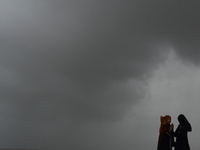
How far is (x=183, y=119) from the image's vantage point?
1031cm

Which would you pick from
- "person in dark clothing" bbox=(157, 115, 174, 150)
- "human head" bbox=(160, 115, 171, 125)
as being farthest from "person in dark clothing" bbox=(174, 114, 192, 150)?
"human head" bbox=(160, 115, 171, 125)

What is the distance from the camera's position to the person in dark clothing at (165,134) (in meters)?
10.6

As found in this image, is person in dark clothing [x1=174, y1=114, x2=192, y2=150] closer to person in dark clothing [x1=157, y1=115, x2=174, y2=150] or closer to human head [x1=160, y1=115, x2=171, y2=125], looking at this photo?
person in dark clothing [x1=157, y1=115, x2=174, y2=150]

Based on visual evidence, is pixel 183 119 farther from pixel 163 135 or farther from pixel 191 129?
pixel 163 135

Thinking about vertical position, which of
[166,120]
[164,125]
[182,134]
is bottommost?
[182,134]

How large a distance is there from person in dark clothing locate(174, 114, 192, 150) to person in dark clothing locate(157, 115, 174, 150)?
310 mm

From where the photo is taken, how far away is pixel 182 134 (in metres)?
10.1

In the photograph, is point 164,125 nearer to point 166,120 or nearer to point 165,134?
point 166,120

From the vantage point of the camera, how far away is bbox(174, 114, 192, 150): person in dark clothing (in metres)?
9.98

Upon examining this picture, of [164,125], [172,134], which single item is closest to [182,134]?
[172,134]

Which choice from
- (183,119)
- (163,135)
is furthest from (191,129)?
(163,135)

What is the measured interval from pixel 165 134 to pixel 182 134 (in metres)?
0.92

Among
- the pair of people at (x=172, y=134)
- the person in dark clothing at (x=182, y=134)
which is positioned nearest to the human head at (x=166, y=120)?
the pair of people at (x=172, y=134)

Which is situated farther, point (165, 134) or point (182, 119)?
point (165, 134)
